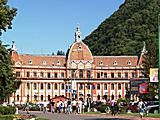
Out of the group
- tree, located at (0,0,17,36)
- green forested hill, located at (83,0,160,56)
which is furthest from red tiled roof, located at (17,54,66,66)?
tree, located at (0,0,17,36)

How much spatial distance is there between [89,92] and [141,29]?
52039 mm

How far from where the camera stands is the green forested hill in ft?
547

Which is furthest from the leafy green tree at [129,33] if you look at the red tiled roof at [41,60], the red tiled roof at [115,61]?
the red tiled roof at [41,60]

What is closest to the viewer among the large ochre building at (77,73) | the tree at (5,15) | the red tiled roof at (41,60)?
the tree at (5,15)

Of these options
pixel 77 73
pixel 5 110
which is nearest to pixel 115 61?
→ pixel 77 73

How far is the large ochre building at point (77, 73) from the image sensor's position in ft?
431

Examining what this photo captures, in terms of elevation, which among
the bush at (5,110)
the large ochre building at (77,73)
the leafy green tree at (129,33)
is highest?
the leafy green tree at (129,33)

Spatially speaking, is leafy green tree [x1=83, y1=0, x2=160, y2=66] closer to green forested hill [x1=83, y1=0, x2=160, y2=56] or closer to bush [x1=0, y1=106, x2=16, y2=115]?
green forested hill [x1=83, y1=0, x2=160, y2=56]

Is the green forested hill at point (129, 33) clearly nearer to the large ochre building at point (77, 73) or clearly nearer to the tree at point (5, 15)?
the large ochre building at point (77, 73)

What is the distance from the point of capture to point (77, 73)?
134 metres

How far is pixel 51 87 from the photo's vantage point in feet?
436

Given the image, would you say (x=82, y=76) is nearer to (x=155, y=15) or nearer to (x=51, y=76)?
(x=51, y=76)

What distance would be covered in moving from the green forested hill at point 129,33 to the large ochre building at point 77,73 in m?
25.4

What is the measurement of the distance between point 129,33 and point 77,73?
51.1 metres
